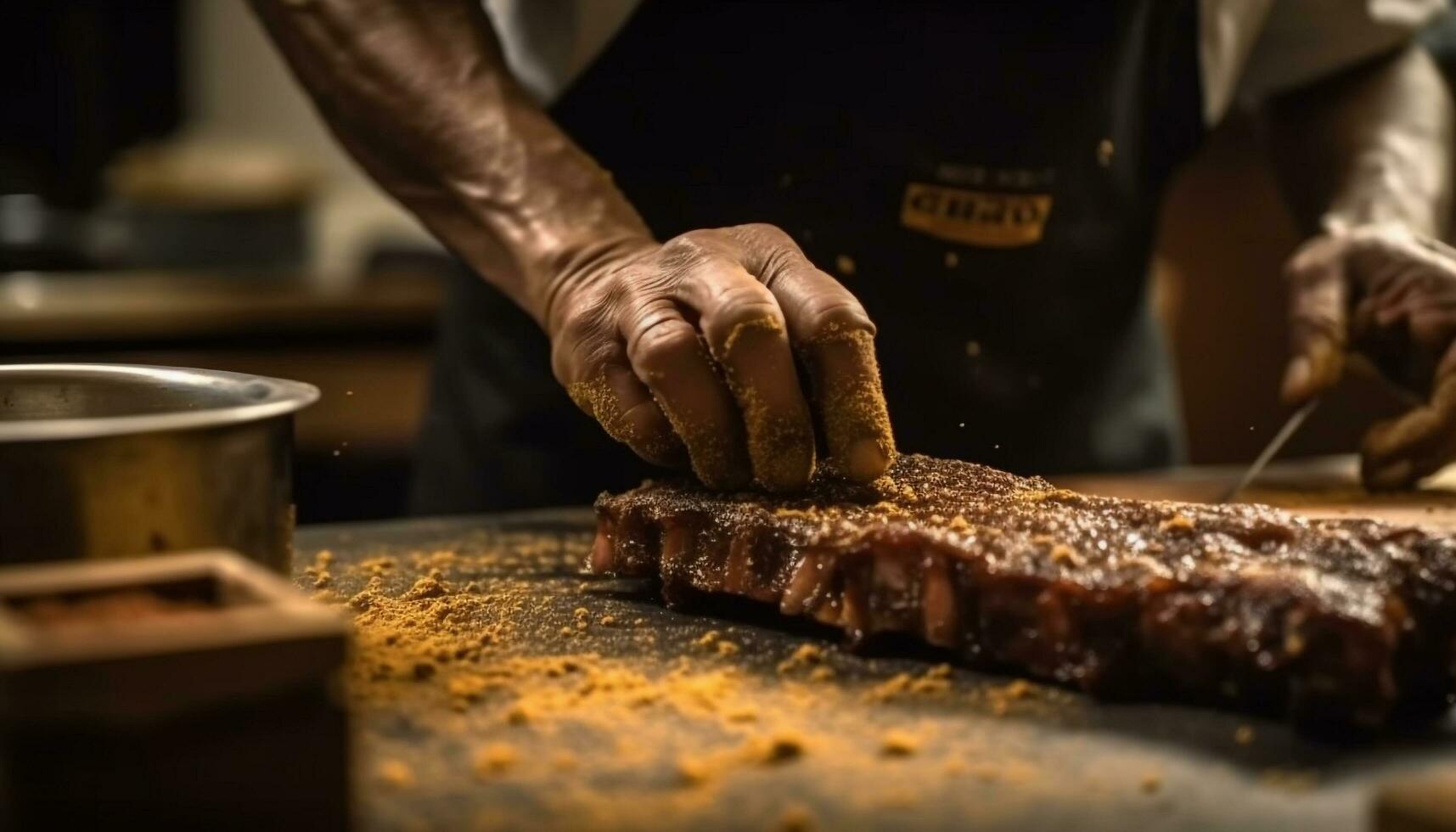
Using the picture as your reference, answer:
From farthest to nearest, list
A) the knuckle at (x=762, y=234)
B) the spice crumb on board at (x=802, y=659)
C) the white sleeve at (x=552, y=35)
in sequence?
the white sleeve at (x=552, y=35) < the knuckle at (x=762, y=234) < the spice crumb on board at (x=802, y=659)

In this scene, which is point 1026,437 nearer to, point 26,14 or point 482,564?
point 482,564

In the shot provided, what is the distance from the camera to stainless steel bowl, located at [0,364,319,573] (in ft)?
4.59

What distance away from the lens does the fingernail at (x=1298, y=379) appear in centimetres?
274

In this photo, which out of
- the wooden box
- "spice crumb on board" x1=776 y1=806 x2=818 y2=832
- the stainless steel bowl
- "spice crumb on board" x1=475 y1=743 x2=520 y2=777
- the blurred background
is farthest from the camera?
the blurred background

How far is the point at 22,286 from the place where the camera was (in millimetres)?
5352

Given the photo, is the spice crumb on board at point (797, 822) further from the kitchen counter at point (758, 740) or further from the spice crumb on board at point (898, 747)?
the spice crumb on board at point (898, 747)

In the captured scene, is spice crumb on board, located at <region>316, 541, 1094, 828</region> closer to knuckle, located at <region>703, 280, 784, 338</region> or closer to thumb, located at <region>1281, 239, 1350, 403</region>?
knuckle, located at <region>703, 280, 784, 338</region>

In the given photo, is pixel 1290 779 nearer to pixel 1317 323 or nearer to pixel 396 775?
pixel 396 775

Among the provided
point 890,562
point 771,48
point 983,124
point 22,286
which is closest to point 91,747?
point 890,562

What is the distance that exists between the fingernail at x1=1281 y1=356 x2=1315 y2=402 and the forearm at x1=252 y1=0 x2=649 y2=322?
1265 mm

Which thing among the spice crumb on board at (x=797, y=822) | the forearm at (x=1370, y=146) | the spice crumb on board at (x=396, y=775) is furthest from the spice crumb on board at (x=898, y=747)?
the forearm at (x=1370, y=146)

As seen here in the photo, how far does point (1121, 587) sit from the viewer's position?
1.53 metres

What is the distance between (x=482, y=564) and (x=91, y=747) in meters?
1.09

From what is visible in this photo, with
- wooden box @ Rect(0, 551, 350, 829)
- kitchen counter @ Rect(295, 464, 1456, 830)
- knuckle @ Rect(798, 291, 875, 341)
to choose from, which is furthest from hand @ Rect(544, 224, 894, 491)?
wooden box @ Rect(0, 551, 350, 829)
